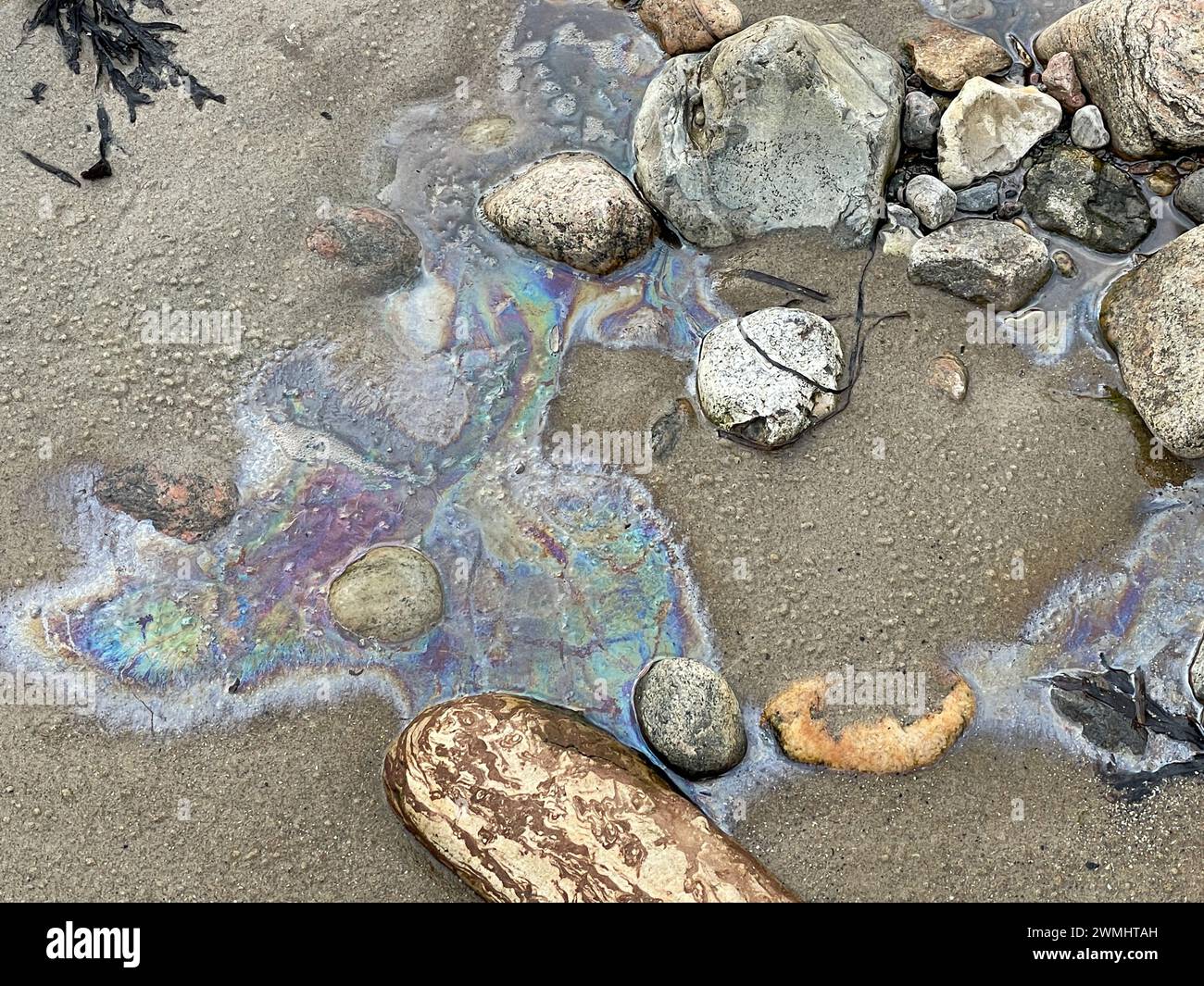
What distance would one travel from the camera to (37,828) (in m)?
3.60

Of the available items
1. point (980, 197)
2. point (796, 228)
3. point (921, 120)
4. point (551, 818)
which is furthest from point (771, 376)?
point (551, 818)

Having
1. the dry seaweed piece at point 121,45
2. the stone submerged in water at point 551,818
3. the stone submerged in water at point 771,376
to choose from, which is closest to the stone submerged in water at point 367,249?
the dry seaweed piece at point 121,45

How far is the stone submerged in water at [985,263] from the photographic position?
13.2 ft

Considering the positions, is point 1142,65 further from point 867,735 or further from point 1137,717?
point 867,735

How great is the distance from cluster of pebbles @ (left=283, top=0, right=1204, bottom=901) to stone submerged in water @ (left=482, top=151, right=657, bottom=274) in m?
0.01

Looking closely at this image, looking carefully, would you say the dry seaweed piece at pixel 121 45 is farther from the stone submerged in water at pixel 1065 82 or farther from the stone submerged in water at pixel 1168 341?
the stone submerged in water at pixel 1168 341

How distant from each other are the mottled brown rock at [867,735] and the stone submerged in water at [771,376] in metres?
1.18

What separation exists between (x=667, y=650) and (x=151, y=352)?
2813 mm

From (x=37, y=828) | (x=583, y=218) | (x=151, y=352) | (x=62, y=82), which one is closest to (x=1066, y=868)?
(x=583, y=218)

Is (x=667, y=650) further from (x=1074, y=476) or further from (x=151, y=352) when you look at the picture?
(x=151, y=352)

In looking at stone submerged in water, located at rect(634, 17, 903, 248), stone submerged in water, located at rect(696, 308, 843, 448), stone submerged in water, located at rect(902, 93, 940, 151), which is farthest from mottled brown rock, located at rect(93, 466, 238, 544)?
stone submerged in water, located at rect(902, 93, 940, 151)

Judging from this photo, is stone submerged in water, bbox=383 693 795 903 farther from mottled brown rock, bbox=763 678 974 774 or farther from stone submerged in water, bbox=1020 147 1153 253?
stone submerged in water, bbox=1020 147 1153 253

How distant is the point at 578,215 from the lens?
4109mm

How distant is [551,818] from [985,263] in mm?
3182
